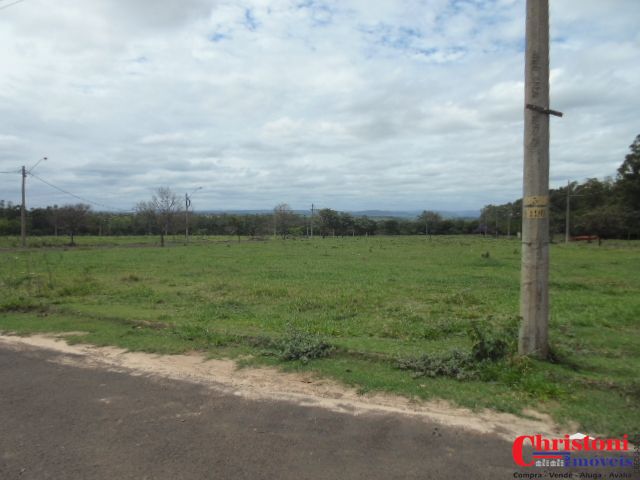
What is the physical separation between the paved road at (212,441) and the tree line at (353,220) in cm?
4216

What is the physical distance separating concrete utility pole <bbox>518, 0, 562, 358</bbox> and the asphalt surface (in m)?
1.96

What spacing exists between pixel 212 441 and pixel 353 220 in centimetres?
8124

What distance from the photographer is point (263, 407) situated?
160 inches

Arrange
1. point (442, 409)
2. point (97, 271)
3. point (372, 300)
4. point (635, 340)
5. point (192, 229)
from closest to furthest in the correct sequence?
1. point (442, 409)
2. point (635, 340)
3. point (372, 300)
4. point (97, 271)
5. point (192, 229)

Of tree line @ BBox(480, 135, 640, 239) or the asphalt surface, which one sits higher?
tree line @ BBox(480, 135, 640, 239)

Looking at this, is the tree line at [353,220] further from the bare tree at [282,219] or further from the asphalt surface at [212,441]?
the asphalt surface at [212,441]

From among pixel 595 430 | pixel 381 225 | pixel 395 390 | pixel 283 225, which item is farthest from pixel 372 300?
pixel 381 225

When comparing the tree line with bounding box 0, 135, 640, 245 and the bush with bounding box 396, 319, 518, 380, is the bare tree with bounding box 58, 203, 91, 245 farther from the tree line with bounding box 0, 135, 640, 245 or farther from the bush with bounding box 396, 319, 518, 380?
the bush with bounding box 396, 319, 518, 380

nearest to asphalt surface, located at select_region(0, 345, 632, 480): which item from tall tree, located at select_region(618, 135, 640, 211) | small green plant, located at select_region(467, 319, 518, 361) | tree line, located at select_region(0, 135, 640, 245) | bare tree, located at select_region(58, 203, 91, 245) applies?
small green plant, located at select_region(467, 319, 518, 361)

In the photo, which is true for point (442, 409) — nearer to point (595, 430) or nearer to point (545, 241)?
point (595, 430)

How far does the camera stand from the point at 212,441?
11.3ft

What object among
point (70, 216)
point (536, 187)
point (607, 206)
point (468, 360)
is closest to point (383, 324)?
point (468, 360)

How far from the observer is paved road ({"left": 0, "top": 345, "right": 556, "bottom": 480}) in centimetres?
305

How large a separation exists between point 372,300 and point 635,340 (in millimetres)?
5212
